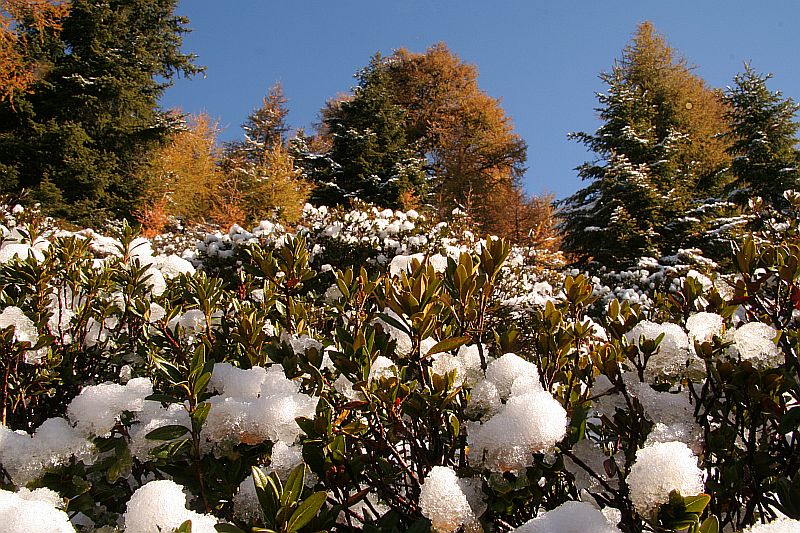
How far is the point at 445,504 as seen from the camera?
739mm

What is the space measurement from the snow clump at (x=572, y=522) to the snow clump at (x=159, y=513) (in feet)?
1.40

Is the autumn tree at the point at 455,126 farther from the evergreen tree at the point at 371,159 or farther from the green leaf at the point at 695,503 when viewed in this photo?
the green leaf at the point at 695,503

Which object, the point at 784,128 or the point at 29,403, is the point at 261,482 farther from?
the point at 784,128

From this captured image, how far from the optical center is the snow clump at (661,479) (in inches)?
24.7

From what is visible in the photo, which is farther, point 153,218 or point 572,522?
point 153,218

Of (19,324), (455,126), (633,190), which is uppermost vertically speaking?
(455,126)

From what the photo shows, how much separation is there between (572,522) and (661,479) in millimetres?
129

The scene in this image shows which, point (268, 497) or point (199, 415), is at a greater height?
point (199, 415)

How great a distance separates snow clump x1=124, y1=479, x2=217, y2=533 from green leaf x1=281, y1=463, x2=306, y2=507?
0.14 metres

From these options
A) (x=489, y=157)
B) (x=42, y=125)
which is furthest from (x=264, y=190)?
(x=489, y=157)

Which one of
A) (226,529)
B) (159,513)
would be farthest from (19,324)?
(226,529)

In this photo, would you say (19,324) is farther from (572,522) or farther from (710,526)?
(710,526)

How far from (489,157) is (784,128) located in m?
13.6

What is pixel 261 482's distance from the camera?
60 centimetres
